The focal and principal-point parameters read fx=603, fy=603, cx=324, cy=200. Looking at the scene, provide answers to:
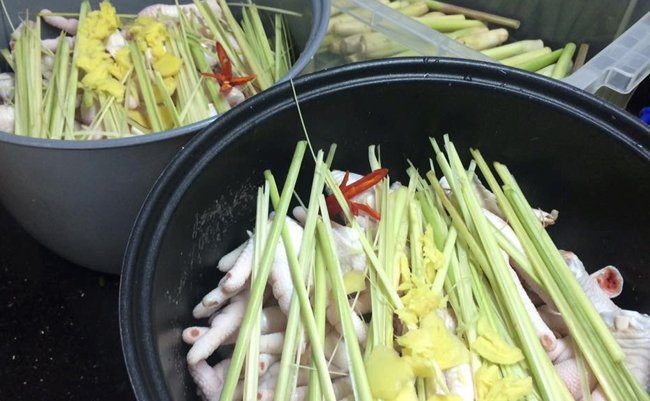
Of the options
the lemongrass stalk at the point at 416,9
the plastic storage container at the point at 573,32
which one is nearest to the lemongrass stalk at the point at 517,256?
the plastic storage container at the point at 573,32

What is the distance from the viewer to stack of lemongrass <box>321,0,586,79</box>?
116 centimetres

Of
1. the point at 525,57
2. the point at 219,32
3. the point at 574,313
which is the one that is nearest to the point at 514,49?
the point at 525,57

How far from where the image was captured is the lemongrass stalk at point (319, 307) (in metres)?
0.64

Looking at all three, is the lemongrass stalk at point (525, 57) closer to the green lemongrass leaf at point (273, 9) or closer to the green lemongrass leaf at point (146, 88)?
the green lemongrass leaf at point (273, 9)

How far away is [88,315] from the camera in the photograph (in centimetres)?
108

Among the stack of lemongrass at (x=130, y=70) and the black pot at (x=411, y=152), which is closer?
the black pot at (x=411, y=152)

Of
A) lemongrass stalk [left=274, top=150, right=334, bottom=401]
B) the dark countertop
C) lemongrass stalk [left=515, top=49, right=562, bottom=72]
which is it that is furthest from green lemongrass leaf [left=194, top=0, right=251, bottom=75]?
lemongrass stalk [left=515, top=49, right=562, bottom=72]

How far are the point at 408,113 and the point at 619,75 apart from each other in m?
0.40

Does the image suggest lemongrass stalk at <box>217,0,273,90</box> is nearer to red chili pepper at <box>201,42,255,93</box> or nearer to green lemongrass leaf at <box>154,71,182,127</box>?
red chili pepper at <box>201,42,255,93</box>

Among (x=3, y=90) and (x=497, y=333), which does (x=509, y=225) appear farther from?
(x=3, y=90)

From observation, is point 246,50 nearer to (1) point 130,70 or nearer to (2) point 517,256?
(1) point 130,70

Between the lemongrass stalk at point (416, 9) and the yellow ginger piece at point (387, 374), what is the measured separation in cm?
88

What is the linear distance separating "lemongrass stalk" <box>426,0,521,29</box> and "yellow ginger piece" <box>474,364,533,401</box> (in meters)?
0.90

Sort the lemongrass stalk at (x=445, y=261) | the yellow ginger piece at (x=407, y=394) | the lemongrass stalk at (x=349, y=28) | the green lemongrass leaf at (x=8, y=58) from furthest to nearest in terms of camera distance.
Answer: the lemongrass stalk at (x=349, y=28)
the green lemongrass leaf at (x=8, y=58)
the lemongrass stalk at (x=445, y=261)
the yellow ginger piece at (x=407, y=394)
